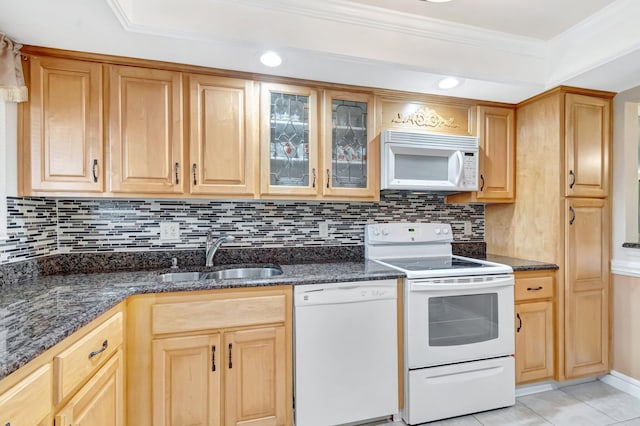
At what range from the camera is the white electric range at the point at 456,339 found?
191 cm

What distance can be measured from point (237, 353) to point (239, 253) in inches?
28.7

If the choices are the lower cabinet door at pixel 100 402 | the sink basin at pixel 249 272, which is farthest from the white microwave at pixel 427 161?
the lower cabinet door at pixel 100 402

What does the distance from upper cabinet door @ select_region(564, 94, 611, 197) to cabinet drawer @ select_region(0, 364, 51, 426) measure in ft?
9.37

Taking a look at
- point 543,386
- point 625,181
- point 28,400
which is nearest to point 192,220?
point 28,400

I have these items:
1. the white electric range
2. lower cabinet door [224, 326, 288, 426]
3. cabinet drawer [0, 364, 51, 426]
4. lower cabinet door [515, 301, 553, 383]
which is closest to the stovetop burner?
the white electric range

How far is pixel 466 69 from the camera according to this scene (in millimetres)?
2035

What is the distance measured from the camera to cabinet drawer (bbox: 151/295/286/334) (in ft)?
5.27

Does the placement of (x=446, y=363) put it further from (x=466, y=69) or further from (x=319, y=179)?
(x=466, y=69)

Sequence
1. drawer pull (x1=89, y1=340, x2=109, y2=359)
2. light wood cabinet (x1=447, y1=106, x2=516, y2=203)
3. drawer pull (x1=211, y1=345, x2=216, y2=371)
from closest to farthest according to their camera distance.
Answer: drawer pull (x1=89, y1=340, x2=109, y2=359), drawer pull (x1=211, y1=345, x2=216, y2=371), light wood cabinet (x1=447, y1=106, x2=516, y2=203)

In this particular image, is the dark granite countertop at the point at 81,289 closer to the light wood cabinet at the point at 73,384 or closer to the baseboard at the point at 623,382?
the light wood cabinet at the point at 73,384

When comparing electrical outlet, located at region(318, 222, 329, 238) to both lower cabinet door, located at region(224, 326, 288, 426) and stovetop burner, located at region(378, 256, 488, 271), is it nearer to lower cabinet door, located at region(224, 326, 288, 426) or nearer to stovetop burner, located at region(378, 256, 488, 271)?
stovetop burner, located at region(378, 256, 488, 271)

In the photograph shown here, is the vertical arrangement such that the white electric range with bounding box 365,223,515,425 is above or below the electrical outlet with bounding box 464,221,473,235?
below

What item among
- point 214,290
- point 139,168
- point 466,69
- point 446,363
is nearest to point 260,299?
point 214,290

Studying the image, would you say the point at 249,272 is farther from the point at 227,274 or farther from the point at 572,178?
the point at 572,178
